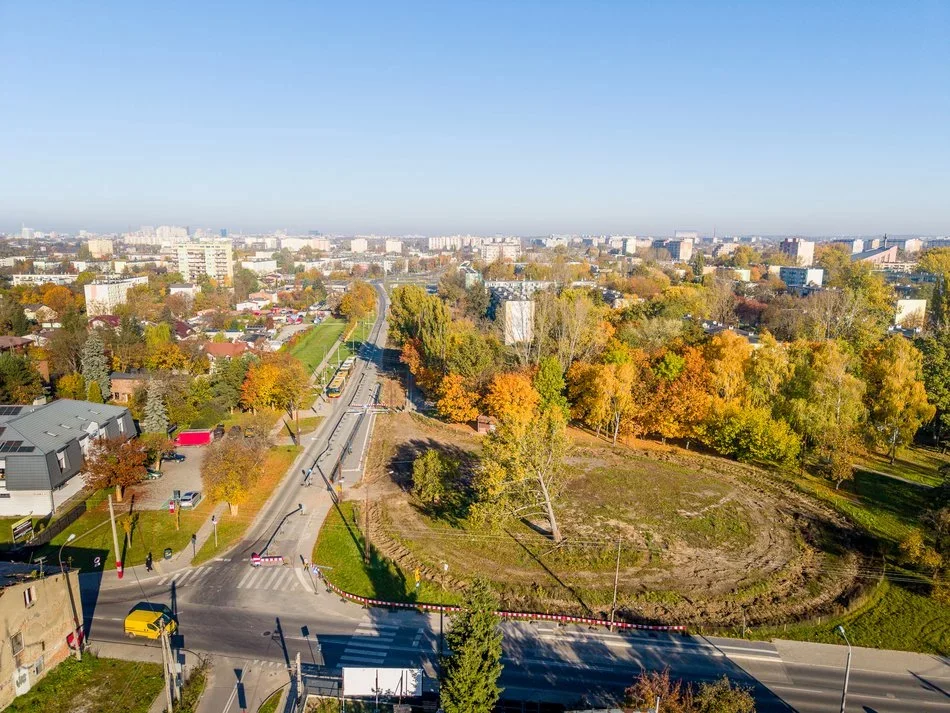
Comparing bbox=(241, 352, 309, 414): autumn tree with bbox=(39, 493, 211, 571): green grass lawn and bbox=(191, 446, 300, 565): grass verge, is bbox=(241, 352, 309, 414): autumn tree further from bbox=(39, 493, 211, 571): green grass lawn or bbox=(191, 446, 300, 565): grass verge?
bbox=(39, 493, 211, 571): green grass lawn

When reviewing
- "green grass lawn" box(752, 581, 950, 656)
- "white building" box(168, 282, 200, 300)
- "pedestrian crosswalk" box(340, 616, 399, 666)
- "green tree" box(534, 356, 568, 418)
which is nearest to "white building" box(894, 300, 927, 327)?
"green tree" box(534, 356, 568, 418)

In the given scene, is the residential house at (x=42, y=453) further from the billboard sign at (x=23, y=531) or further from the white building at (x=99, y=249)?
the white building at (x=99, y=249)

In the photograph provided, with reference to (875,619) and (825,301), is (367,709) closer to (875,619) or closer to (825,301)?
(875,619)

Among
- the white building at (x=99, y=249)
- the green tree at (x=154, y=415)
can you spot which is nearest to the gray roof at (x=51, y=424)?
the green tree at (x=154, y=415)

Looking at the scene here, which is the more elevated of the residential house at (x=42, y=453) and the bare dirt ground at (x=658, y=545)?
the residential house at (x=42, y=453)

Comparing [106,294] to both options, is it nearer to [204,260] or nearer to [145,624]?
[204,260]

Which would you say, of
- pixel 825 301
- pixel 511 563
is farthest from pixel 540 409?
pixel 825 301

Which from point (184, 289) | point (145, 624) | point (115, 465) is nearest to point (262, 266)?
point (184, 289)
